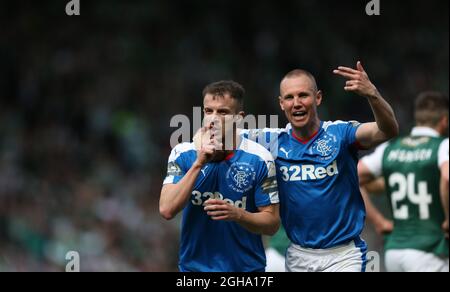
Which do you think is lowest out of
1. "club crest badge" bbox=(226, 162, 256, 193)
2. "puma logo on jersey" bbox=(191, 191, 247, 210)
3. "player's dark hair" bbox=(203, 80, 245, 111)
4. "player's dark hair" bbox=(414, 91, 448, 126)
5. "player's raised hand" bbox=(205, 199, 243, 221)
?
"player's raised hand" bbox=(205, 199, 243, 221)

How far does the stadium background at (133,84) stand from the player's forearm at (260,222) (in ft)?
21.2

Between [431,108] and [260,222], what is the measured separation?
331cm

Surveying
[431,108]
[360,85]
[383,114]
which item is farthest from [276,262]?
[360,85]

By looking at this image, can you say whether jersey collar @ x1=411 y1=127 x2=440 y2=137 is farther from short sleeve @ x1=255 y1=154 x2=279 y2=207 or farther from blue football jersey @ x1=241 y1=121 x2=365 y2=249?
short sleeve @ x1=255 y1=154 x2=279 y2=207

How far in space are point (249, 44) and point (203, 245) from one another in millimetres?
12887

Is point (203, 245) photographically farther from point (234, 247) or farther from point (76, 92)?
point (76, 92)

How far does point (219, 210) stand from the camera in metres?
5.50

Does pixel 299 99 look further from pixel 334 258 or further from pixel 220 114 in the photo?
pixel 334 258

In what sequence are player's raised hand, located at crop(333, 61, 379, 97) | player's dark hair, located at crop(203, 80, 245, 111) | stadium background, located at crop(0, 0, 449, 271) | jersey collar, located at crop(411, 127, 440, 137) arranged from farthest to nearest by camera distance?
stadium background, located at crop(0, 0, 449, 271)
jersey collar, located at crop(411, 127, 440, 137)
player's dark hair, located at crop(203, 80, 245, 111)
player's raised hand, located at crop(333, 61, 379, 97)

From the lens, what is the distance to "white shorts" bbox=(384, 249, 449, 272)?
8.34 metres

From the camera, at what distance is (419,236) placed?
8.40 m

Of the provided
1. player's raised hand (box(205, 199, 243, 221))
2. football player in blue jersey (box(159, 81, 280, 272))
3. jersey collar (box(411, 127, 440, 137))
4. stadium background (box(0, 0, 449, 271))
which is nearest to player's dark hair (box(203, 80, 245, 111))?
football player in blue jersey (box(159, 81, 280, 272))

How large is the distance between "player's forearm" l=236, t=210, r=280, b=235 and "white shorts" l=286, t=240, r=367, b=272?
1.70 feet

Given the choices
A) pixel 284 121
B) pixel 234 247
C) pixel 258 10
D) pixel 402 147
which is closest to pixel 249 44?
pixel 258 10
